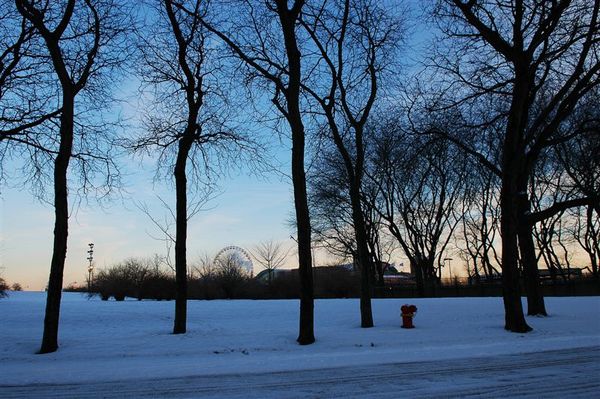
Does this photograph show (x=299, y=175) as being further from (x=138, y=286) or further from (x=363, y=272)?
(x=138, y=286)

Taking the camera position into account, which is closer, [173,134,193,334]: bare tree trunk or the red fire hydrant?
[173,134,193,334]: bare tree trunk

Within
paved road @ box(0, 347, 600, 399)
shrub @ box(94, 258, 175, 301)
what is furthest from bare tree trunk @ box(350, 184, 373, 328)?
shrub @ box(94, 258, 175, 301)

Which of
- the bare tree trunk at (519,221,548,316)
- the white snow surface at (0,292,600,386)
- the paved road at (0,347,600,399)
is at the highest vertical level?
the bare tree trunk at (519,221,548,316)

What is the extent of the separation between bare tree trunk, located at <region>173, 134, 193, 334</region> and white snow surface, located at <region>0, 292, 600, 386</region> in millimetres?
603

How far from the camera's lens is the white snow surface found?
1036cm

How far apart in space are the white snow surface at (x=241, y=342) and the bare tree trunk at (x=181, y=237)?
23.8 inches

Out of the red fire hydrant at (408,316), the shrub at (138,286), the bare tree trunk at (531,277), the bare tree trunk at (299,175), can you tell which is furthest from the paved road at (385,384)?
the shrub at (138,286)

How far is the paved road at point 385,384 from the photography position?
7203 mm

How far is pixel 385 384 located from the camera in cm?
795

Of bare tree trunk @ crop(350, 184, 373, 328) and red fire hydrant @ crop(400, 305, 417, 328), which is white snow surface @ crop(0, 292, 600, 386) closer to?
bare tree trunk @ crop(350, 184, 373, 328)

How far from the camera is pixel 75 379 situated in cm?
926

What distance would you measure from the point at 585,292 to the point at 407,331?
3010 cm

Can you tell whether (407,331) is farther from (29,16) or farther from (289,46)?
(29,16)

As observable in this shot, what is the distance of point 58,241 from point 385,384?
27.9 feet
